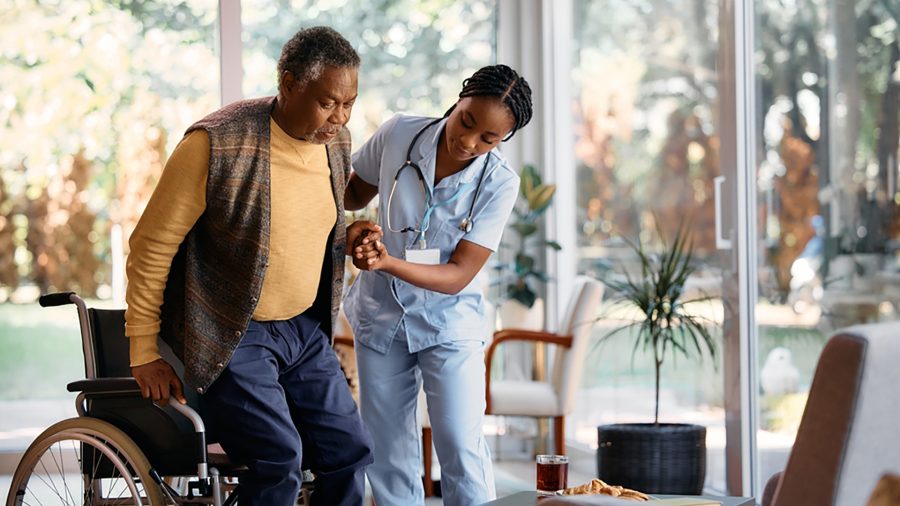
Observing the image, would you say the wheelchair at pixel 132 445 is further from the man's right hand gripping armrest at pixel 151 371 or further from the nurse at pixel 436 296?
the nurse at pixel 436 296

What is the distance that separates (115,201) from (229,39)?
879 mm

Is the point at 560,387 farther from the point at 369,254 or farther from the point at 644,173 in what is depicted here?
the point at 369,254

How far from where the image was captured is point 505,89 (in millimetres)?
2604

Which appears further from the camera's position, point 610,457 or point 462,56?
point 462,56

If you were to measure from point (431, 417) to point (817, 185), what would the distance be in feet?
5.36

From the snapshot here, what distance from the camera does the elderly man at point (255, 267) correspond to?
2.21 m

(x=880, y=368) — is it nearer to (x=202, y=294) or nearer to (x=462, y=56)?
(x=202, y=294)

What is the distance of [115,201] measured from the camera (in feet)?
16.7

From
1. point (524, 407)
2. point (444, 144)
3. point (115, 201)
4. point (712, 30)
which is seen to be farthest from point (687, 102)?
point (115, 201)

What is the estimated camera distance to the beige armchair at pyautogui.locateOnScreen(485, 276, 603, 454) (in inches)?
178

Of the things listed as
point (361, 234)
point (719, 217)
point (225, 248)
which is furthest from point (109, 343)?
point (719, 217)

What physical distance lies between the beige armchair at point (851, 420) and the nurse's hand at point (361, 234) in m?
1.03

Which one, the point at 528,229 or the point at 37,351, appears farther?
the point at 528,229

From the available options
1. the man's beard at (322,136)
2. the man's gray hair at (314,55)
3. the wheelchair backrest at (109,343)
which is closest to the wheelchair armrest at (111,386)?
the wheelchair backrest at (109,343)
